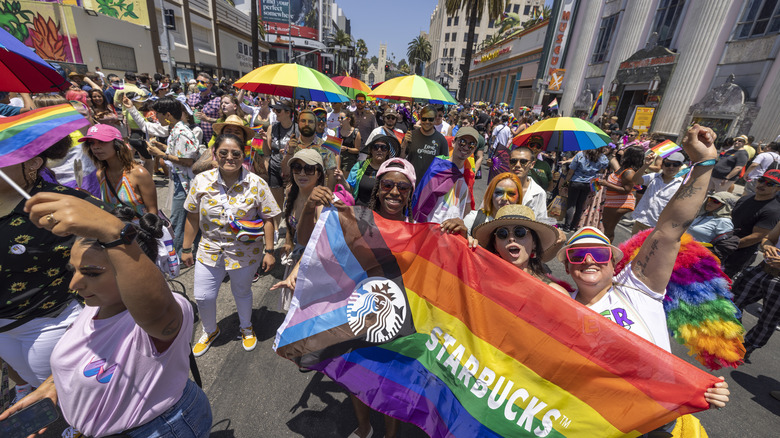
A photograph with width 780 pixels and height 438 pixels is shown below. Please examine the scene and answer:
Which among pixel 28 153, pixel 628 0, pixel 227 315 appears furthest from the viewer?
pixel 628 0

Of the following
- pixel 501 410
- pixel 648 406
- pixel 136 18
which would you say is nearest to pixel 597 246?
pixel 648 406

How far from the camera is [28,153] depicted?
1380mm

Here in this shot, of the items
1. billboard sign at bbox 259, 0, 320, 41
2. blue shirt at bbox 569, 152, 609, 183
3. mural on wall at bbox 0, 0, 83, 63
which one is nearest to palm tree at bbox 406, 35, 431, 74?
billboard sign at bbox 259, 0, 320, 41

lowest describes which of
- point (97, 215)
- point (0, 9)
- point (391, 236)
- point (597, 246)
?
point (391, 236)

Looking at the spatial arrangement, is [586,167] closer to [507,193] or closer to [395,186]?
[507,193]

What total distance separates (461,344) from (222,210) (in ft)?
7.84

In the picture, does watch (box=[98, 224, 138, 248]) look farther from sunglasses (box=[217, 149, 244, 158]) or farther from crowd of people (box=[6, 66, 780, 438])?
sunglasses (box=[217, 149, 244, 158])

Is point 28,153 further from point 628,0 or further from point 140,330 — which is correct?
point 628,0

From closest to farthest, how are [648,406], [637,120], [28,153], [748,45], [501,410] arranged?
[28,153] < [648,406] < [501,410] < [748,45] < [637,120]

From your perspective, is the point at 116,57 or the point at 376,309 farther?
the point at 116,57

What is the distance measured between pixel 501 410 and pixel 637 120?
62.5 ft

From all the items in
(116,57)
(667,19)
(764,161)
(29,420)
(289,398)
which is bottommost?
(289,398)

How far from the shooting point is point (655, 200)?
493cm

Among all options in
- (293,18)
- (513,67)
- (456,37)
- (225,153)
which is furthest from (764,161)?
(456,37)
